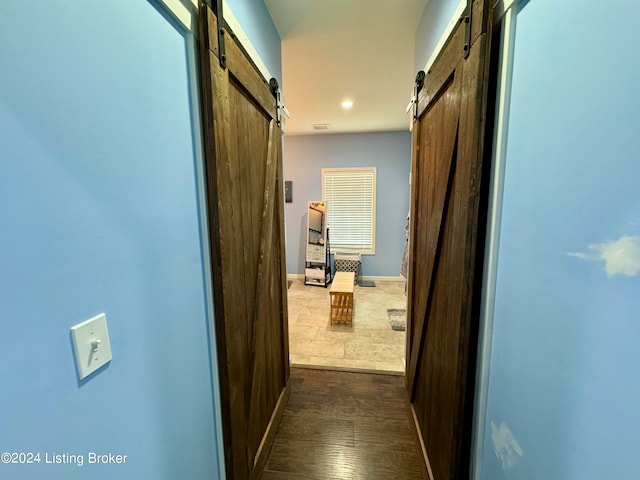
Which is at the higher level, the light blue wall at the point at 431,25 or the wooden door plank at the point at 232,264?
the light blue wall at the point at 431,25

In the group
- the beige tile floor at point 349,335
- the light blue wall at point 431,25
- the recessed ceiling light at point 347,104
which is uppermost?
the recessed ceiling light at point 347,104

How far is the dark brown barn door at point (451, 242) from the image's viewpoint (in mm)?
937

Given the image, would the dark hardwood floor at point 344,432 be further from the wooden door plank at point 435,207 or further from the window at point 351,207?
the window at point 351,207

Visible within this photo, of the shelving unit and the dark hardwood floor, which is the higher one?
the shelving unit

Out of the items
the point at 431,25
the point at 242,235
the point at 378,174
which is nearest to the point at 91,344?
the point at 242,235

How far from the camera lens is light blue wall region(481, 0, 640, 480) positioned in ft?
1.61

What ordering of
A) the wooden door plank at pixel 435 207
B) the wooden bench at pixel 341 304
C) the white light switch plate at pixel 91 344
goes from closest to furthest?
the white light switch plate at pixel 91 344
the wooden door plank at pixel 435 207
the wooden bench at pixel 341 304

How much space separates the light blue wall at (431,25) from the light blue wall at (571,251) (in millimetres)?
707

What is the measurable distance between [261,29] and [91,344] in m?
1.88

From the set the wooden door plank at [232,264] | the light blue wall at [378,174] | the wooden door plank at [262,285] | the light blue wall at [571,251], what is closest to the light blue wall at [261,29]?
the wooden door plank at [262,285]

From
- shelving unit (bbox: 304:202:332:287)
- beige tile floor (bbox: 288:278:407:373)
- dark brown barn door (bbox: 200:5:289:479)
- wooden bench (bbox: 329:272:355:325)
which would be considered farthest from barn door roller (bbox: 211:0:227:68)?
shelving unit (bbox: 304:202:332:287)

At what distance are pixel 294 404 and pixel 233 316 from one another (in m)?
1.35

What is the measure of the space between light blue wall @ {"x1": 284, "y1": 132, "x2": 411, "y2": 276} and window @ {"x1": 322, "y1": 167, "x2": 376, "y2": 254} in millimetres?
109

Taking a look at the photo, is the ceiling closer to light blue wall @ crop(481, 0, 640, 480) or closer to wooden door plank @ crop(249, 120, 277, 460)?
wooden door plank @ crop(249, 120, 277, 460)
